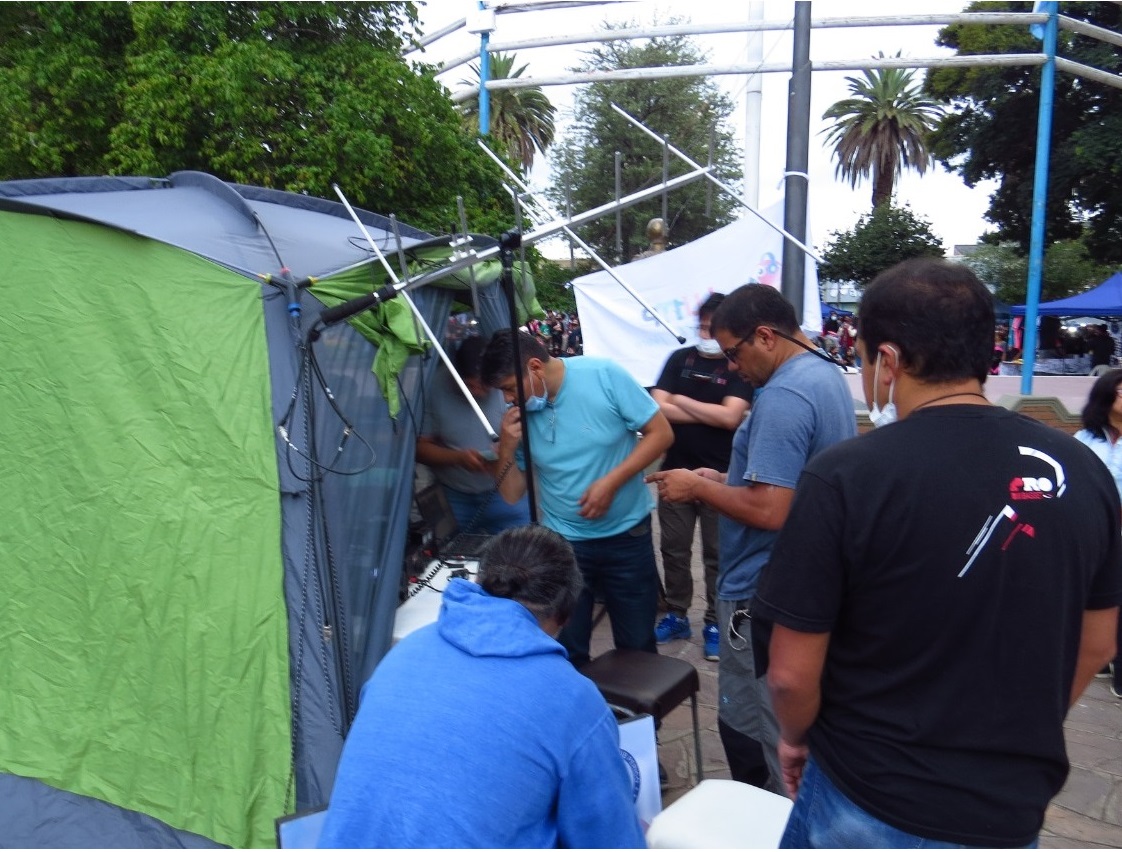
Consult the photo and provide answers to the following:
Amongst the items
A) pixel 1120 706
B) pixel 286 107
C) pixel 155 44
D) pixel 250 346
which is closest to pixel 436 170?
pixel 286 107

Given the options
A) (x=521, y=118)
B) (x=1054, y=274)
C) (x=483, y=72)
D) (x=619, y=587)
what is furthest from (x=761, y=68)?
(x=1054, y=274)

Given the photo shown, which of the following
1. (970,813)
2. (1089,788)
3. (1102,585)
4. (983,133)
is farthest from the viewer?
(983,133)

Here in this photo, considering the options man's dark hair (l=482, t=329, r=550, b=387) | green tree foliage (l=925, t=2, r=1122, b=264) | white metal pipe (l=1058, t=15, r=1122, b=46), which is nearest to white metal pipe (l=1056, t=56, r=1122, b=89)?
white metal pipe (l=1058, t=15, r=1122, b=46)

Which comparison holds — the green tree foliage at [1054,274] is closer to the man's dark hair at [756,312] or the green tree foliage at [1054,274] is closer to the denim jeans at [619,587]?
the denim jeans at [619,587]

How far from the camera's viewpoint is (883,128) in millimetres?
29938

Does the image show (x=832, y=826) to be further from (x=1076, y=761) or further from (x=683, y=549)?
(x=683, y=549)

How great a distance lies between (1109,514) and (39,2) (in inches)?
338

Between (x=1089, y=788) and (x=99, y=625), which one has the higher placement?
(x=99, y=625)

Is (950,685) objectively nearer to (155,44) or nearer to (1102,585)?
(1102,585)

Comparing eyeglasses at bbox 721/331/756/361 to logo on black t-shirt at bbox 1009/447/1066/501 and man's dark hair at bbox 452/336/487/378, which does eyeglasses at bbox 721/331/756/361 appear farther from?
man's dark hair at bbox 452/336/487/378

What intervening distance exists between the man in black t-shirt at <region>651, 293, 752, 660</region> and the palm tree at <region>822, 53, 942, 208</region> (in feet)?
92.1

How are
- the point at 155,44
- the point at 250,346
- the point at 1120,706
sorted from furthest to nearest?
the point at 155,44, the point at 1120,706, the point at 250,346

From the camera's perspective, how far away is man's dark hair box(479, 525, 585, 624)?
6.29 feet

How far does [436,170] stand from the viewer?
25.7 feet
